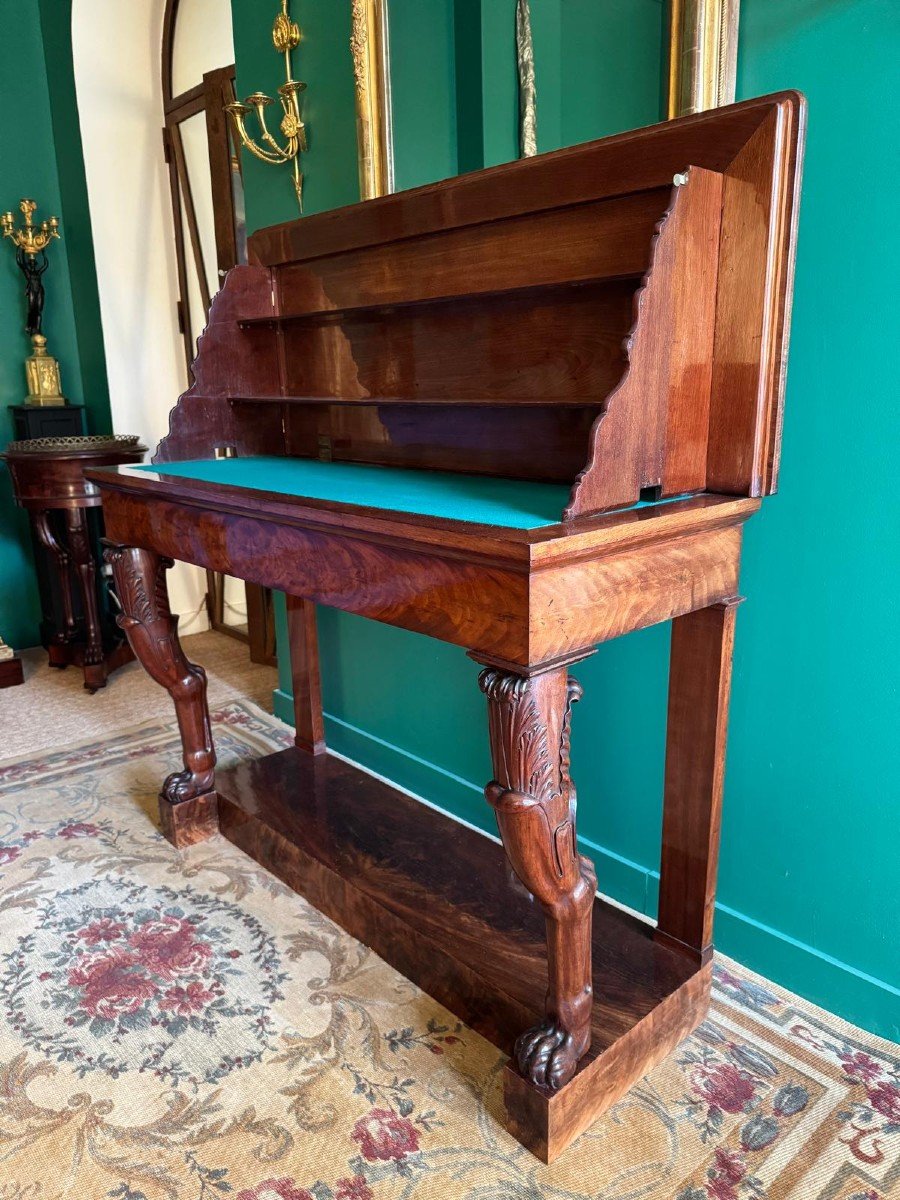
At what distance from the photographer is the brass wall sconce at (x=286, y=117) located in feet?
8.00

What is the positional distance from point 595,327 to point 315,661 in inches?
55.5

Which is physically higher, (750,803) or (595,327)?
(595,327)

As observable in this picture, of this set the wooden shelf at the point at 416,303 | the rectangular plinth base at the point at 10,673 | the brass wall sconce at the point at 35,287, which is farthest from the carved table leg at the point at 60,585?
the wooden shelf at the point at 416,303

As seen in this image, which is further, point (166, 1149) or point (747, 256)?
point (166, 1149)

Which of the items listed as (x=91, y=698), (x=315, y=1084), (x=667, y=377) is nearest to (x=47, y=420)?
(x=91, y=698)

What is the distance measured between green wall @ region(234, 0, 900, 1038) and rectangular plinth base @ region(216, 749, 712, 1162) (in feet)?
0.82

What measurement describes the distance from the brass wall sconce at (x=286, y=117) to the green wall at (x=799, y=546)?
0.44 meters

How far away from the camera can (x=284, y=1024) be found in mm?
1708

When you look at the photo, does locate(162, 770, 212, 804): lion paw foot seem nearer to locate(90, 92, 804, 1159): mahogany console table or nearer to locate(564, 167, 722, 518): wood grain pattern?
locate(90, 92, 804, 1159): mahogany console table

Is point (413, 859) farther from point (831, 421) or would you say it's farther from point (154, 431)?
point (154, 431)

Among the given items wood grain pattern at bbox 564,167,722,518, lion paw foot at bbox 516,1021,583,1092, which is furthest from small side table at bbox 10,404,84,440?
lion paw foot at bbox 516,1021,583,1092

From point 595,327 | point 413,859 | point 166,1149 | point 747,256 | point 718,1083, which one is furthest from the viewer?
point 413,859

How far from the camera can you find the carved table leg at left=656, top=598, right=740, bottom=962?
156cm

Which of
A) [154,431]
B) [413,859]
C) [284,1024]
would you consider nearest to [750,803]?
[413,859]
